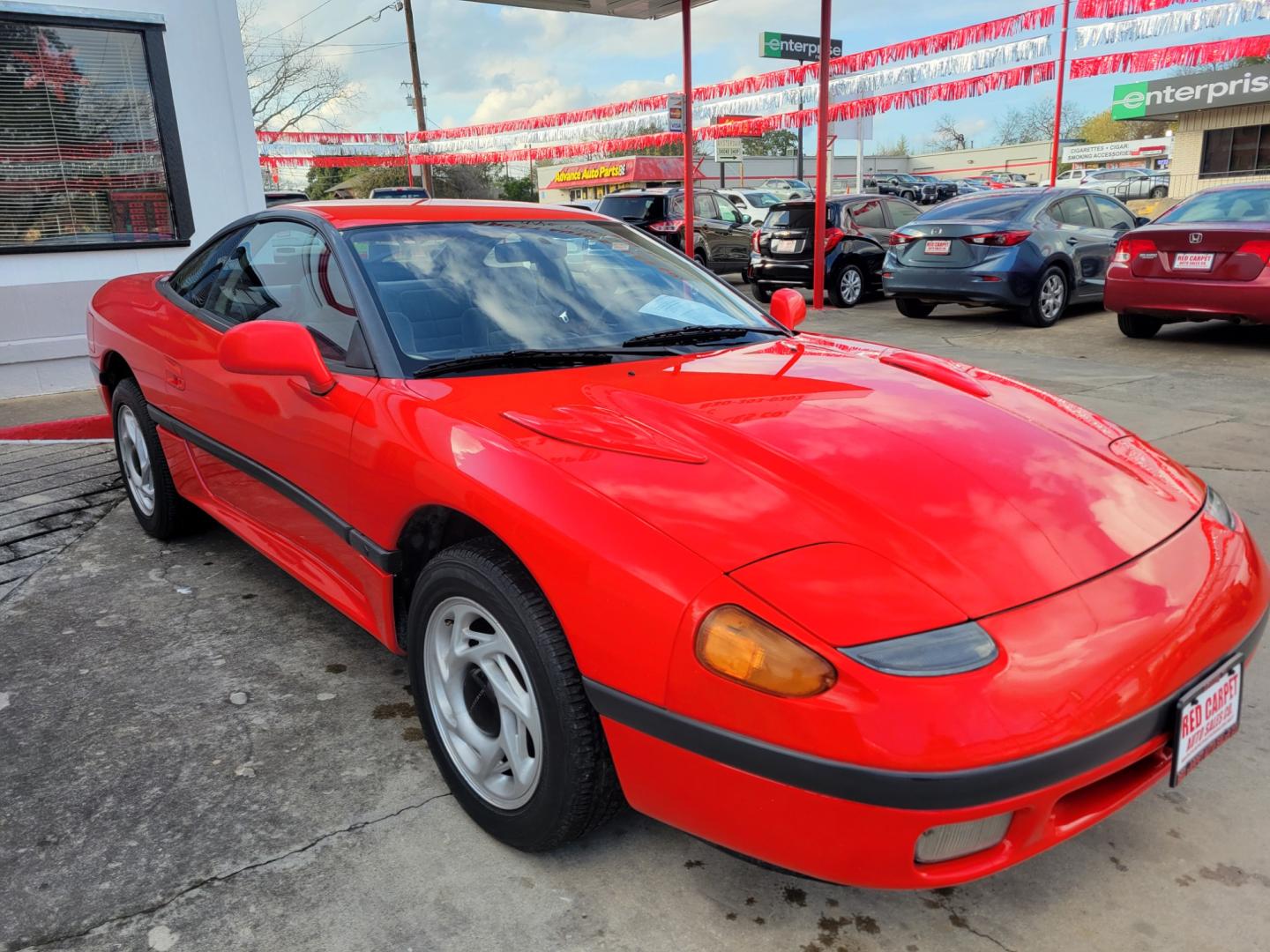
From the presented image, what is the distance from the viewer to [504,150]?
101ft

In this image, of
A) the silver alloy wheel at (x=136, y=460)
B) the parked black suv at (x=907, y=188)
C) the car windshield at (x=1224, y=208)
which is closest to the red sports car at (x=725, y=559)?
the silver alloy wheel at (x=136, y=460)

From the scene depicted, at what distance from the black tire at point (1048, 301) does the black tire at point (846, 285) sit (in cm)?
263

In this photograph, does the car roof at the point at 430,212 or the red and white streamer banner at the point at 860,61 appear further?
the red and white streamer banner at the point at 860,61

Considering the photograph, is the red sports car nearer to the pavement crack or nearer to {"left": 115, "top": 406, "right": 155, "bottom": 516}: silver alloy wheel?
the pavement crack

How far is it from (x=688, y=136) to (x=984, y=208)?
5412 mm

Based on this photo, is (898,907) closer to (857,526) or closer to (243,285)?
(857,526)

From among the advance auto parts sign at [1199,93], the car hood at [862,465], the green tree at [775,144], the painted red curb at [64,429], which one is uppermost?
the green tree at [775,144]

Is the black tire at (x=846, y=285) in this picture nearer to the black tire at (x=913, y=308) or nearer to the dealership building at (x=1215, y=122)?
the black tire at (x=913, y=308)

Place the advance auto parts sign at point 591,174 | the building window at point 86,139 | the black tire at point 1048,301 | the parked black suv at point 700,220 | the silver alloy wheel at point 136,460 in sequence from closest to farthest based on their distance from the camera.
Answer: the silver alloy wheel at point 136,460
the building window at point 86,139
the black tire at point 1048,301
the parked black suv at point 700,220
the advance auto parts sign at point 591,174

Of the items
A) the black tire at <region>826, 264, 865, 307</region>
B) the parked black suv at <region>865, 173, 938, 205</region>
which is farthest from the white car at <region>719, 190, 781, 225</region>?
the parked black suv at <region>865, 173, 938, 205</region>

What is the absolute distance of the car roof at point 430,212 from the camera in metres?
2.94

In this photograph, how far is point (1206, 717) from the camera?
177cm

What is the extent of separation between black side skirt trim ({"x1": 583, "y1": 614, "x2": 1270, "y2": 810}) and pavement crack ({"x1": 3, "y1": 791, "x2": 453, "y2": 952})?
2.79 feet

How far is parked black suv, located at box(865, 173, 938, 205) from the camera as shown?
1517 inches
